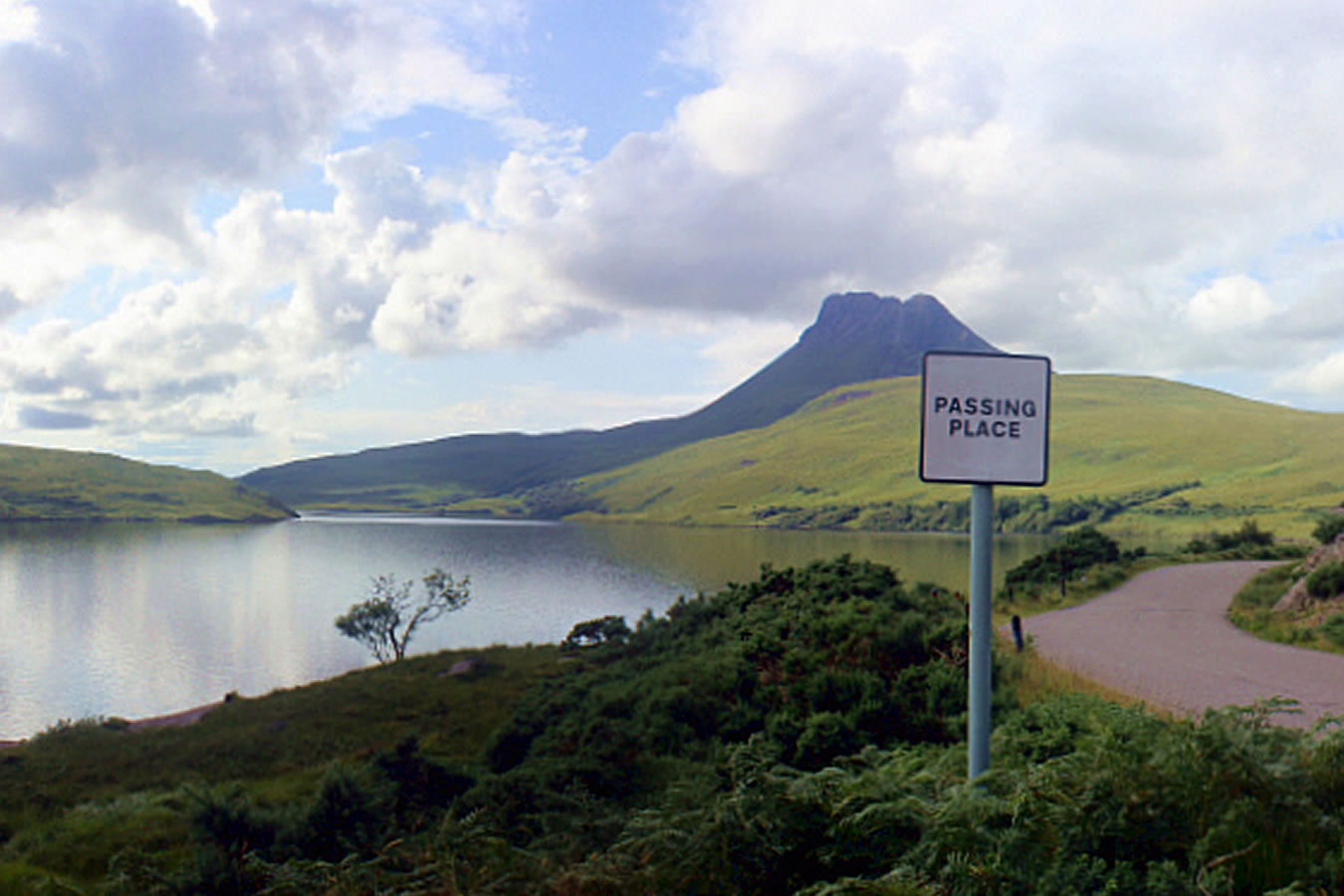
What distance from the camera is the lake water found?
111 ft

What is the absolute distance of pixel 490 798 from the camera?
7.71m

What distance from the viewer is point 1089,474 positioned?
127m

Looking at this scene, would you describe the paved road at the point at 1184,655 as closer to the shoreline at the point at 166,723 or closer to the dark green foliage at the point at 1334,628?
the dark green foliage at the point at 1334,628

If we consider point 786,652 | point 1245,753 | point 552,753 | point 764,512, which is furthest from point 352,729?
point 764,512

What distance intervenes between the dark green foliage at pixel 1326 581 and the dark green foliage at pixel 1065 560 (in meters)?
9.18

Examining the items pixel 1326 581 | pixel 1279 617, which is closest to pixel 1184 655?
pixel 1279 617

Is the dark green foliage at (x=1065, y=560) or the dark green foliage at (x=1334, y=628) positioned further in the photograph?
the dark green foliage at (x=1065, y=560)

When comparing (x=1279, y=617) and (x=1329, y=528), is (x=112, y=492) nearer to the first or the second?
(x=1329, y=528)

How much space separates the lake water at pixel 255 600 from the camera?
33.9m

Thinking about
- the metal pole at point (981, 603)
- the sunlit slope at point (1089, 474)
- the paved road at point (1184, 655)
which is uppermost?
the sunlit slope at point (1089, 474)

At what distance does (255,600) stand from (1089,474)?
114 meters

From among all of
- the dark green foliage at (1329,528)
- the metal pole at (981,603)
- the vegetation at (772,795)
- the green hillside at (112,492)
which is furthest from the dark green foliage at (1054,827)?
the green hillside at (112,492)

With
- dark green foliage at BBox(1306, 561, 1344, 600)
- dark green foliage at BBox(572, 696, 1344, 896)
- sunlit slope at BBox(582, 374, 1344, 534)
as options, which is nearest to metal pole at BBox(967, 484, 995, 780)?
dark green foliage at BBox(572, 696, 1344, 896)

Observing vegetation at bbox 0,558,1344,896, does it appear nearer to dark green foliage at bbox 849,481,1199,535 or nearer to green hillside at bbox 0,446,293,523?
dark green foliage at bbox 849,481,1199,535
